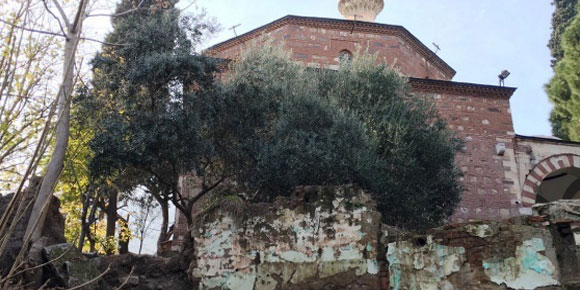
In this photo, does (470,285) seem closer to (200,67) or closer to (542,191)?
(200,67)

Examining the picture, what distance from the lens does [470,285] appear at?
657 cm

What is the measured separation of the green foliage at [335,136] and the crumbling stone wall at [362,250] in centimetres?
137

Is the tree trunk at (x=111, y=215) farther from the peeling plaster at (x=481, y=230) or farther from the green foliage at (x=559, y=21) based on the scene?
the green foliage at (x=559, y=21)

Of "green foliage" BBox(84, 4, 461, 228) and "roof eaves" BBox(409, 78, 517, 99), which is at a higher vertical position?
"roof eaves" BBox(409, 78, 517, 99)

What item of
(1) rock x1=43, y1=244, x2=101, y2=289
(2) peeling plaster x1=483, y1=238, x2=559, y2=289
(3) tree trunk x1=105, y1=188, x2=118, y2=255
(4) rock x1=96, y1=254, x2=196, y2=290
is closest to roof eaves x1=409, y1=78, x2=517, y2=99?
(3) tree trunk x1=105, y1=188, x2=118, y2=255

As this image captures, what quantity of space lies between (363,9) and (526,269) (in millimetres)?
13811

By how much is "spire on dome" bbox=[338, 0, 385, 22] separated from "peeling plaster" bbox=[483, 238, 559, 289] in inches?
528

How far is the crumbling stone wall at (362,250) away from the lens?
6.34 m

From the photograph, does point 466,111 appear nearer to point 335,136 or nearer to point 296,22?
point 296,22

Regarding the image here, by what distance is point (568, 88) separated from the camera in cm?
1922

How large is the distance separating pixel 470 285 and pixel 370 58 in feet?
21.9

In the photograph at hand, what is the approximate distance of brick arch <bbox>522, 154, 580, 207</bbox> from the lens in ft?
47.9

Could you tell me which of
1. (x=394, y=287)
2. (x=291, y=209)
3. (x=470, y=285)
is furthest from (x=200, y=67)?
(x=470, y=285)

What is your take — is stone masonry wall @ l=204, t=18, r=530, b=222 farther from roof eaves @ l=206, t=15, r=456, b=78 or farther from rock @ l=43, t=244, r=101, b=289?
rock @ l=43, t=244, r=101, b=289
